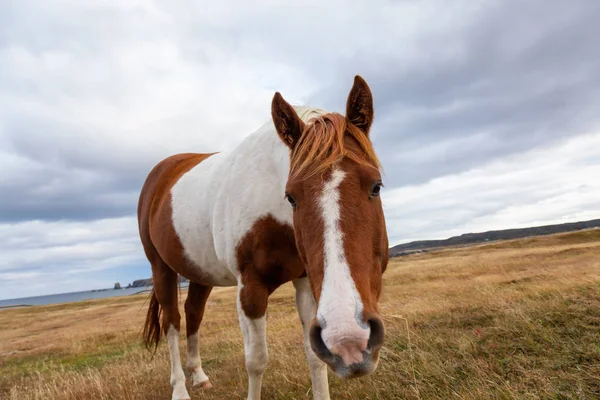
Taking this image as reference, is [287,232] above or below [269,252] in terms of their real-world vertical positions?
above

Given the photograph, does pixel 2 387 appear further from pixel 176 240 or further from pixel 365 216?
pixel 365 216

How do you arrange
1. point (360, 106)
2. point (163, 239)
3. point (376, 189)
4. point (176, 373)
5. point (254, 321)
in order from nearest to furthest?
point (376, 189)
point (360, 106)
point (254, 321)
point (163, 239)
point (176, 373)

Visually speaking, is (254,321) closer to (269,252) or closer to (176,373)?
(269,252)

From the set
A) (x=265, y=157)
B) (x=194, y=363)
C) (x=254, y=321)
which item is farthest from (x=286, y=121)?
(x=194, y=363)

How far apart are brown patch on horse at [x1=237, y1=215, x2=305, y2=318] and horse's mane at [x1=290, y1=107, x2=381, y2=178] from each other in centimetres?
95

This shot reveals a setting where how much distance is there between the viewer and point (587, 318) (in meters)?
5.21

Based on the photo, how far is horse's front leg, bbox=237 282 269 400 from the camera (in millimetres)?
3941

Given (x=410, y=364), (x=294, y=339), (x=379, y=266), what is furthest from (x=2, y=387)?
(x=379, y=266)

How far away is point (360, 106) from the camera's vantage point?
327cm

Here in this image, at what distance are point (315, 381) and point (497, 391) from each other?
5.65 ft

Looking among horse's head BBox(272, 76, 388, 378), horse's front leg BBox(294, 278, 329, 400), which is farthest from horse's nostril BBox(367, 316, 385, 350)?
horse's front leg BBox(294, 278, 329, 400)

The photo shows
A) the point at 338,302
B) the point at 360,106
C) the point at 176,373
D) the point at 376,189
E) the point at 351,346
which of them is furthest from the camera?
the point at 176,373

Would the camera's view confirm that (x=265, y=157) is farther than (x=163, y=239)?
No

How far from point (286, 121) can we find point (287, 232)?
1.07 meters
